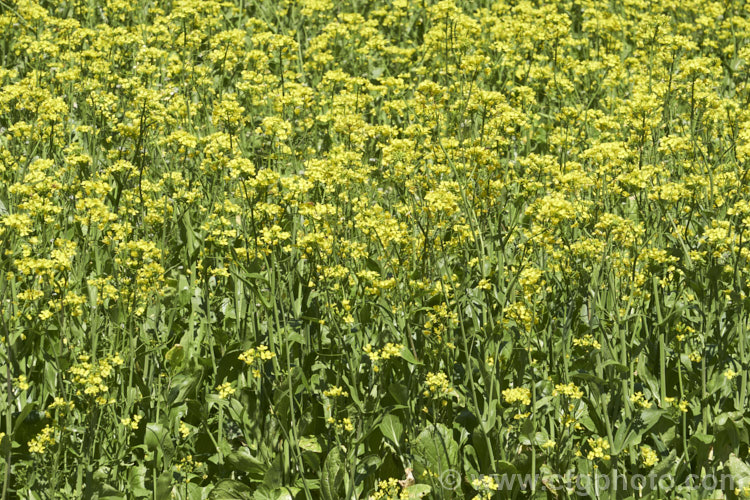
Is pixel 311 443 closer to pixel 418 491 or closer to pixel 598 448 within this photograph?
pixel 418 491

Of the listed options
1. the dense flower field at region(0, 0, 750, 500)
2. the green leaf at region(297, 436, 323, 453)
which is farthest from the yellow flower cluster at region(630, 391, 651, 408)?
the green leaf at region(297, 436, 323, 453)

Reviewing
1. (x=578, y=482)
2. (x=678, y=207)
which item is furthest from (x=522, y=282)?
(x=678, y=207)

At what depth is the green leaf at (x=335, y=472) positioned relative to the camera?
3496mm

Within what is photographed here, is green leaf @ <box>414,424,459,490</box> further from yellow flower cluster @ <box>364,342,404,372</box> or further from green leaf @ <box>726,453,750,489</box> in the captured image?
green leaf @ <box>726,453,750,489</box>

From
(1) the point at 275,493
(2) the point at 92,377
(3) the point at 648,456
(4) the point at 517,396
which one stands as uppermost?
(2) the point at 92,377

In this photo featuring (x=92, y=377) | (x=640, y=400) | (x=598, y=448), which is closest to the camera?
(x=92, y=377)

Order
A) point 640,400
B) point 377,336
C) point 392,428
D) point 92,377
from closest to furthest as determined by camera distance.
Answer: point 92,377 < point 640,400 < point 392,428 < point 377,336

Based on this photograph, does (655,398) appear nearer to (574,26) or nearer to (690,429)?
(690,429)

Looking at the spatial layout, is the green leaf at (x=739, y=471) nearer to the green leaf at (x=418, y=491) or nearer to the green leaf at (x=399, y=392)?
the green leaf at (x=418, y=491)

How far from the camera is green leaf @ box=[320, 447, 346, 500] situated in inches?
138

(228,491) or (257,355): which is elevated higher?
(257,355)

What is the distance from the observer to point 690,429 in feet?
12.3

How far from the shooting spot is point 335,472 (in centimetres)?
355

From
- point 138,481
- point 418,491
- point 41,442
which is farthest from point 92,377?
point 418,491
